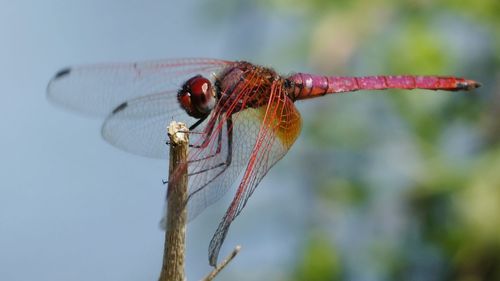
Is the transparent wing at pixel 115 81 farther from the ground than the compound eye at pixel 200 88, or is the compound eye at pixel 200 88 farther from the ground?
the transparent wing at pixel 115 81

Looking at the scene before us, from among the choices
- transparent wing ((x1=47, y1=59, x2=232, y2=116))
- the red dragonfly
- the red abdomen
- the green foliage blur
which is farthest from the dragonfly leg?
the green foliage blur

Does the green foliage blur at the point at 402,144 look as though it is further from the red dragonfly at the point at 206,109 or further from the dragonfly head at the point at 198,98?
the dragonfly head at the point at 198,98

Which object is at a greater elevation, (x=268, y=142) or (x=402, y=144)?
(x=402, y=144)

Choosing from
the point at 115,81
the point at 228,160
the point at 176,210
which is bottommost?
the point at 176,210

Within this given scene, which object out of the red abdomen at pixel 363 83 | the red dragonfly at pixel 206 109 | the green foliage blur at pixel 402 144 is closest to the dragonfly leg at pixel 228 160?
the red dragonfly at pixel 206 109

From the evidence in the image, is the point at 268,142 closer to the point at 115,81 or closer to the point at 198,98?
the point at 198,98

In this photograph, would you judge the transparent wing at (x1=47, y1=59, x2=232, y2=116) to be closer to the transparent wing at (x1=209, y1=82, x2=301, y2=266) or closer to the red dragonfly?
the red dragonfly

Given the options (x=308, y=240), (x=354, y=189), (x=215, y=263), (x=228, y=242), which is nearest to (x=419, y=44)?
(x=354, y=189)

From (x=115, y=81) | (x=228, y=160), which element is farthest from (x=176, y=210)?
Result: (x=115, y=81)
